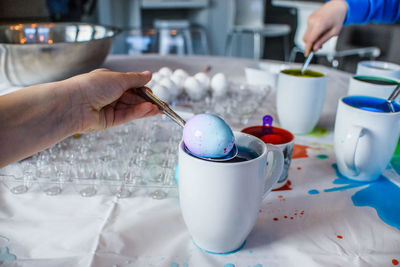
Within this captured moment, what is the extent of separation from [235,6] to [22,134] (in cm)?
263

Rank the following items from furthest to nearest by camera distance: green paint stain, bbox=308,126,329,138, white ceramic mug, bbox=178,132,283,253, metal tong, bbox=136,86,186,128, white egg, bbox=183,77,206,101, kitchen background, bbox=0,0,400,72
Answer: kitchen background, bbox=0,0,400,72 → white egg, bbox=183,77,206,101 → green paint stain, bbox=308,126,329,138 → metal tong, bbox=136,86,186,128 → white ceramic mug, bbox=178,132,283,253

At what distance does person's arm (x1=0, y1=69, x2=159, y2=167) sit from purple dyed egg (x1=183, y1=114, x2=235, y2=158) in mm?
148

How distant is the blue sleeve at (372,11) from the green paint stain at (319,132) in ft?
1.01

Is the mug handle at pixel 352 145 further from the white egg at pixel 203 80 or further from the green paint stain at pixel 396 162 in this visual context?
the white egg at pixel 203 80

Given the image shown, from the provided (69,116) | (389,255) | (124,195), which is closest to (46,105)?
(69,116)

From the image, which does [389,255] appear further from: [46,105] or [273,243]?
[46,105]

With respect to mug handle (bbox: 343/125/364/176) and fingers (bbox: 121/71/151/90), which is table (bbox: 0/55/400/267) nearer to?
mug handle (bbox: 343/125/364/176)

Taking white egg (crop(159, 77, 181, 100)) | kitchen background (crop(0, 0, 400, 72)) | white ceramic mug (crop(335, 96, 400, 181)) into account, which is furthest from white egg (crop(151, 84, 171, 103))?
kitchen background (crop(0, 0, 400, 72))

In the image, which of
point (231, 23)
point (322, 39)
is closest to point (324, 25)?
point (322, 39)

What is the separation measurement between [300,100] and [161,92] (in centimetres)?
28

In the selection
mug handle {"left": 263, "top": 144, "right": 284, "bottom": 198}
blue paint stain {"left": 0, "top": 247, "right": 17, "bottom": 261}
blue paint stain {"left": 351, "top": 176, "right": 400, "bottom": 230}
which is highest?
mug handle {"left": 263, "top": 144, "right": 284, "bottom": 198}

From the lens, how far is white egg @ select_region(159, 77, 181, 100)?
723 millimetres

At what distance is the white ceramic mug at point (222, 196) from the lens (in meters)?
0.30

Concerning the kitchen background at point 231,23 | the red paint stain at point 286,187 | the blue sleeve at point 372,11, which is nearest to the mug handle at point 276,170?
the red paint stain at point 286,187
